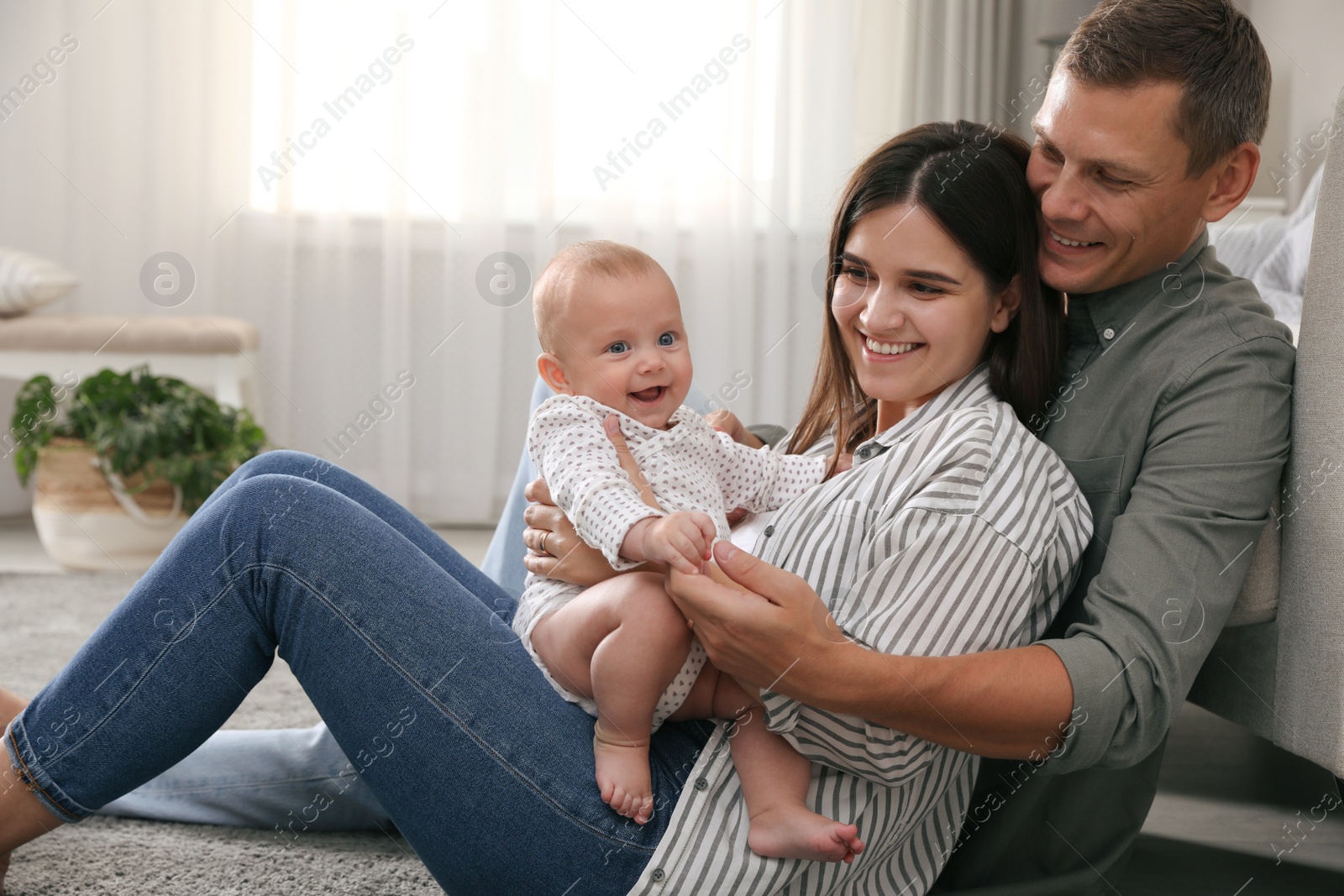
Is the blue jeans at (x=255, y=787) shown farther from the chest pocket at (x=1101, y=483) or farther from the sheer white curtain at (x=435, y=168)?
the sheer white curtain at (x=435, y=168)

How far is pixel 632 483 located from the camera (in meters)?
1.01

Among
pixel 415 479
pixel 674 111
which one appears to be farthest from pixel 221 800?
pixel 674 111

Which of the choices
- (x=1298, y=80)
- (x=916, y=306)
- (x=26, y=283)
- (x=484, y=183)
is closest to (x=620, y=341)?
(x=916, y=306)

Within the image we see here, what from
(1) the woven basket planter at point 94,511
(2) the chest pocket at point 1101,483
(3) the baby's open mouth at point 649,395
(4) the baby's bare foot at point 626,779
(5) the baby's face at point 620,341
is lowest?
(1) the woven basket planter at point 94,511

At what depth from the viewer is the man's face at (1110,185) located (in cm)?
99

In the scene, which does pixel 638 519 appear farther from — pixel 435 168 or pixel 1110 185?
pixel 435 168

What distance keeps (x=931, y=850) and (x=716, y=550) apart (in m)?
0.39

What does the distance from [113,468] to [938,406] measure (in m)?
2.34

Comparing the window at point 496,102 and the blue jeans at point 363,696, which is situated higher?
the window at point 496,102

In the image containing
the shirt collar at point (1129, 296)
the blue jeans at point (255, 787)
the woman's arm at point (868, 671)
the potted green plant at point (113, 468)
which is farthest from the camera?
the potted green plant at point (113, 468)

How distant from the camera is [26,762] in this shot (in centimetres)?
94

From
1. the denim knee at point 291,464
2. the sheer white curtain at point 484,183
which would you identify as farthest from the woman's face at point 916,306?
the sheer white curtain at point 484,183

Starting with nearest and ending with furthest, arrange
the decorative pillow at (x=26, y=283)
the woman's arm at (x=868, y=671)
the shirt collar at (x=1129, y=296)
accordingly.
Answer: the woman's arm at (x=868, y=671) → the shirt collar at (x=1129, y=296) → the decorative pillow at (x=26, y=283)

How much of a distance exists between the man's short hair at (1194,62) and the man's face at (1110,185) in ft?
0.04
